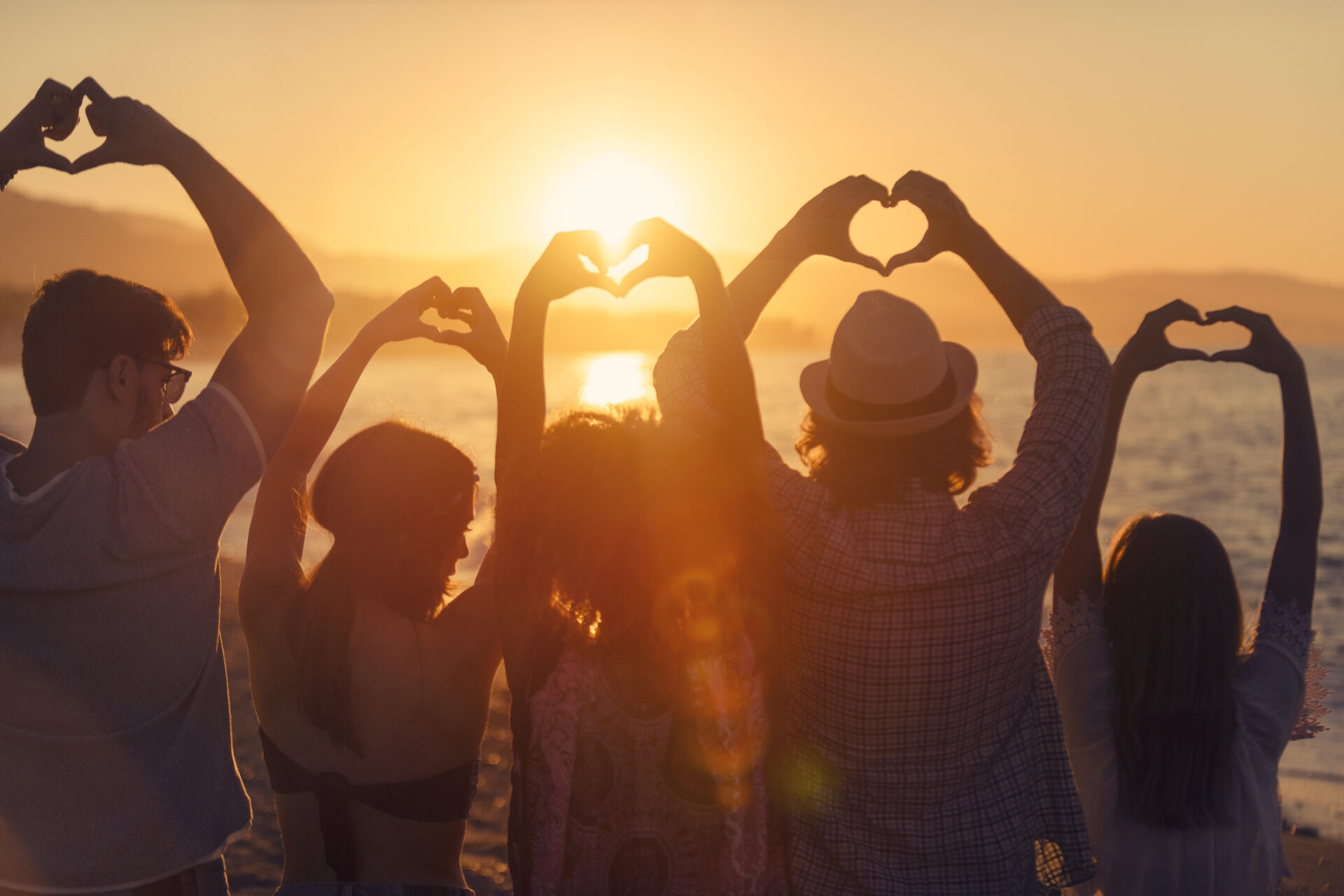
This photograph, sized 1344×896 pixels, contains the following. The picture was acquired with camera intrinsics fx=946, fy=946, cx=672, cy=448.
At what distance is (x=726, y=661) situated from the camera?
5.96ft

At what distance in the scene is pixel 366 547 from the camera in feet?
6.83

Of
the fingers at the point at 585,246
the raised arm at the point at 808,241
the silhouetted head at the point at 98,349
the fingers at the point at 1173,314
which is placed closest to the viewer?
the silhouetted head at the point at 98,349

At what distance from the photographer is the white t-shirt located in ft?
5.52

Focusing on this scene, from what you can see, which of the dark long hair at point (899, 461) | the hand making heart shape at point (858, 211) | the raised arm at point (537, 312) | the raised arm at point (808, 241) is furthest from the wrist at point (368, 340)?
the dark long hair at point (899, 461)

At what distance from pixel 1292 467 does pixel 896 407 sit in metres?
1.20

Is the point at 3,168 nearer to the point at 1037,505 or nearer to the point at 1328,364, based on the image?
the point at 1037,505

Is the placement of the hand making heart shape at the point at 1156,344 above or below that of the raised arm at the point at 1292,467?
above

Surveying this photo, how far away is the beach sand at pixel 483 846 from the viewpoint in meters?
4.57

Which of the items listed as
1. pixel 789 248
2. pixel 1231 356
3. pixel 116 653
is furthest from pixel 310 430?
pixel 1231 356

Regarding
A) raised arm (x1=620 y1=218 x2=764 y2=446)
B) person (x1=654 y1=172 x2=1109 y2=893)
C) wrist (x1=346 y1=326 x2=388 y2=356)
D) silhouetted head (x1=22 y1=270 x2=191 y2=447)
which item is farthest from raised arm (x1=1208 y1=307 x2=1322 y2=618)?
silhouetted head (x1=22 y1=270 x2=191 y2=447)

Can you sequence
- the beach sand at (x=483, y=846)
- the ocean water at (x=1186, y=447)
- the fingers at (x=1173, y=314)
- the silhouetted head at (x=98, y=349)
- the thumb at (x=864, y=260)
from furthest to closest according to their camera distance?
the ocean water at (x=1186, y=447)
the beach sand at (x=483, y=846)
the fingers at (x=1173, y=314)
the thumb at (x=864, y=260)
the silhouetted head at (x=98, y=349)

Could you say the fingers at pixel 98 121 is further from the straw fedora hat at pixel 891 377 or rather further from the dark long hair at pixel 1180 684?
the dark long hair at pixel 1180 684

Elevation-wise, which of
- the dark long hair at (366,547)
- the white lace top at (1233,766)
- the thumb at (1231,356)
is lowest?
the white lace top at (1233,766)

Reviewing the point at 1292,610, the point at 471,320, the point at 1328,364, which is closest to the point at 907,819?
the point at 1292,610
